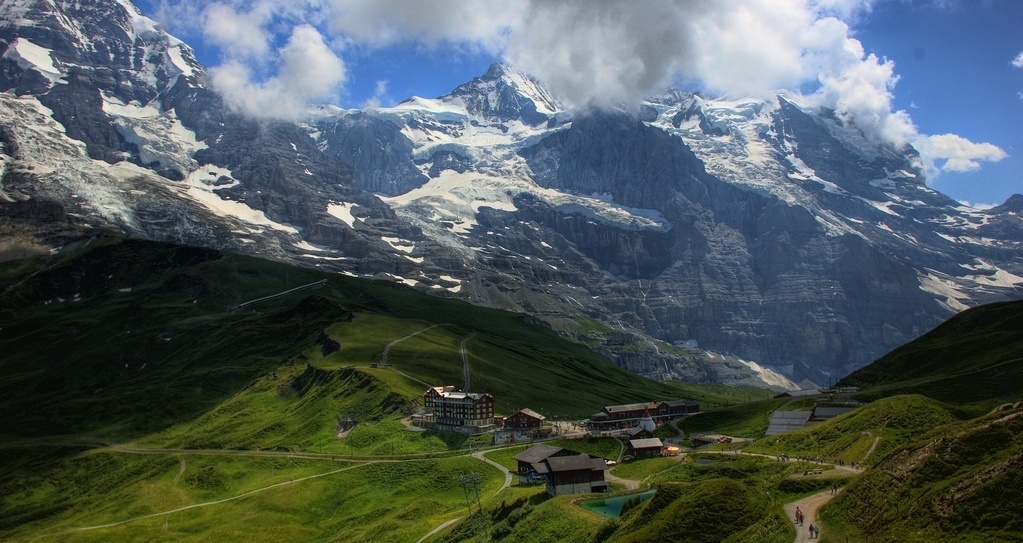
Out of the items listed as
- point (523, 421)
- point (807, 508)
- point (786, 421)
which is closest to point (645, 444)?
point (786, 421)

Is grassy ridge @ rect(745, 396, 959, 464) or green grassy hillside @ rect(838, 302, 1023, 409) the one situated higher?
green grassy hillside @ rect(838, 302, 1023, 409)

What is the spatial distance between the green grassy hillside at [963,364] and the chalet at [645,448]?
151ft

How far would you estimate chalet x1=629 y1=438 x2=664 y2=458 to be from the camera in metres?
108

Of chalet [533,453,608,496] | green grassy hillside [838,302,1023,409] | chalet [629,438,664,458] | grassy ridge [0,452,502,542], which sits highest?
green grassy hillside [838,302,1023,409]

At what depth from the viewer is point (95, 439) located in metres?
188

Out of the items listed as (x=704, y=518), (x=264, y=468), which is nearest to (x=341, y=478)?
(x=264, y=468)

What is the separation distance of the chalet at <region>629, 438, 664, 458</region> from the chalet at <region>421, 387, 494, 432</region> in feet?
136

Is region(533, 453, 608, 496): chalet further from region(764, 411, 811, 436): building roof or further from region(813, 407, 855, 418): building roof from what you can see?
region(813, 407, 855, 418): building roof

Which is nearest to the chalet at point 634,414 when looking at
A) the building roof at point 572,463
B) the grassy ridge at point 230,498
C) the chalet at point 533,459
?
the grassy ridge at point 230,498

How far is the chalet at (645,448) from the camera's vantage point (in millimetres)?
108125

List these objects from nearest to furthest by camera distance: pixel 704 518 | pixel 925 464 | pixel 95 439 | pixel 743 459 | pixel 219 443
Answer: pixel 925 464 < pixel 704 518 < pixel 743 459 < pixel 219 443 < pixel 95 439

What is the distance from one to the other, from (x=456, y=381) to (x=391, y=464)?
69903mm

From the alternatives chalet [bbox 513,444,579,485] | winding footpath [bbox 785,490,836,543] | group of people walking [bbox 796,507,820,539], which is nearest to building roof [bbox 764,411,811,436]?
chalet [bbox 513,444,579,485]

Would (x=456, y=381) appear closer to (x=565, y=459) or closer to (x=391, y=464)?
(x=391, y=464)
